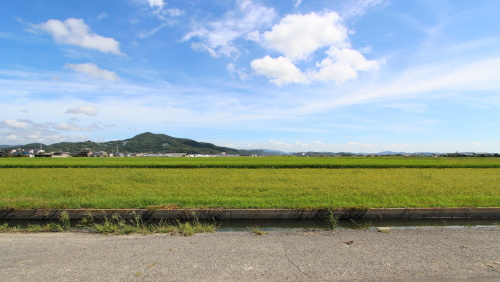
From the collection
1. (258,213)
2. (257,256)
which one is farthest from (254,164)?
(257,256)

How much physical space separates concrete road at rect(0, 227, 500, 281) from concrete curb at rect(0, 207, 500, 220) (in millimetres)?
1630

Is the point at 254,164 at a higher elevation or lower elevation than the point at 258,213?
higher

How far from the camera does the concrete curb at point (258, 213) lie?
25.3 ft

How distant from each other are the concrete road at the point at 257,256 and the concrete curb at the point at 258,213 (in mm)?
1630

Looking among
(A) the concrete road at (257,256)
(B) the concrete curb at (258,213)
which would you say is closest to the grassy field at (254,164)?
(B) the concrete curb at (258,213)

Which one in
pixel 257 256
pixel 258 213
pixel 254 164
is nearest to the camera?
pixel 257 256

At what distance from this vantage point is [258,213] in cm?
777

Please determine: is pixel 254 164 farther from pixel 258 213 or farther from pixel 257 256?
pixel 257 256

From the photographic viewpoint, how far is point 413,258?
14.7 feet

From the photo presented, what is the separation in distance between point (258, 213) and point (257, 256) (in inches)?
125

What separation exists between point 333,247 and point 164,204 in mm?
5563

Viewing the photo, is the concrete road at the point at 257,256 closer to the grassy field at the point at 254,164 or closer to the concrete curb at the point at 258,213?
the concrete curb at the point at 258,213

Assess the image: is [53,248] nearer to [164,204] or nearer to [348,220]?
[164,204]

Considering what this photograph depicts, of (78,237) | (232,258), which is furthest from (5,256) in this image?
(232,258)
